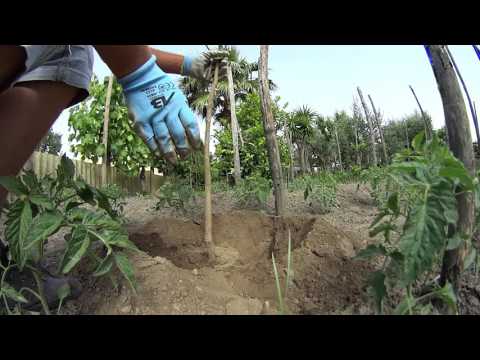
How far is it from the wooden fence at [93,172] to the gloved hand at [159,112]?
2.11 m

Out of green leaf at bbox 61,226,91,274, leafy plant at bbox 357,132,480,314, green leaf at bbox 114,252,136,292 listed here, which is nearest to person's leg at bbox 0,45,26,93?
green leaf at bbox 61,226,91,274

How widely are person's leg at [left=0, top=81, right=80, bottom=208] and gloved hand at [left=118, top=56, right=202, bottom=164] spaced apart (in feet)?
0.93

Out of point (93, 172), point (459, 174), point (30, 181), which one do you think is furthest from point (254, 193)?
point (93, 172)

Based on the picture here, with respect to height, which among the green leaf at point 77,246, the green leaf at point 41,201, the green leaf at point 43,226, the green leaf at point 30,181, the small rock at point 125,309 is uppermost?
the green leaf at point 30,181

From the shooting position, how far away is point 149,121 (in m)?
1.44

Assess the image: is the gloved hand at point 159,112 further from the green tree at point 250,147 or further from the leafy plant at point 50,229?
the green tree at point 250,147

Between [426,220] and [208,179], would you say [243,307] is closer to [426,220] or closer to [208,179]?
[426,220]

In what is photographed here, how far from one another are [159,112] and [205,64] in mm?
634

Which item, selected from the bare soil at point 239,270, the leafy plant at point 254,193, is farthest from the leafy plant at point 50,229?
the leafy plant at point 254,193

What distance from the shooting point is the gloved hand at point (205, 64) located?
5.87 ft

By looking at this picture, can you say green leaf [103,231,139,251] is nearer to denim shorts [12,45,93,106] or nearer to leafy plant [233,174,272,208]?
denim shorts [12,45,93,106]

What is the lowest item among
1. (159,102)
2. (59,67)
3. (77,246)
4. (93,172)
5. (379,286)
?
(379,286)

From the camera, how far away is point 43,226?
2.71 ft

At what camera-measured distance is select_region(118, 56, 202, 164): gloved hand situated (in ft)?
4.58
